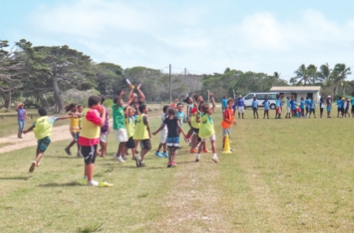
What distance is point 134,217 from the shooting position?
6.21 m

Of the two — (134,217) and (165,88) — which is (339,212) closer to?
(134,217)

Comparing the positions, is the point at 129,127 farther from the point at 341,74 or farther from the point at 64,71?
the point at 341,74

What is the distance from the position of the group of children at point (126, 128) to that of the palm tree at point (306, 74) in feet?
257

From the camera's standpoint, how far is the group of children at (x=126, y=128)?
327 inches

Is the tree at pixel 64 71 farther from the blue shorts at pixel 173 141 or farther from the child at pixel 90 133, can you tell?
the child at pixel 90 133

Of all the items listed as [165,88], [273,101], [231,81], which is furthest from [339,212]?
[231,81]

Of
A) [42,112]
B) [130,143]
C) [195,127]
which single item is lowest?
[130,143]

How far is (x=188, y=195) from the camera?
7504 mm

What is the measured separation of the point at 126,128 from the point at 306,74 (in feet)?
267

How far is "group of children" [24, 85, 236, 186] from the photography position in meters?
8.30

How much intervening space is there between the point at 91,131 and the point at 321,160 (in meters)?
5.84

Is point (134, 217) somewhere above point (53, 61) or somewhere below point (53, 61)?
below

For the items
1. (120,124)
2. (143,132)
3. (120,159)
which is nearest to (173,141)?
(143,132)

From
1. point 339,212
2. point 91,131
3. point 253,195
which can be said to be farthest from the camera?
point 91,131
